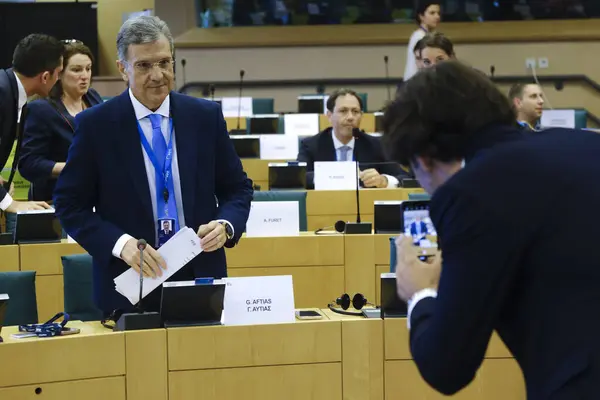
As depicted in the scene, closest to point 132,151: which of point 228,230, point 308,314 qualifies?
point 228,230

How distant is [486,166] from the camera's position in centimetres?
149

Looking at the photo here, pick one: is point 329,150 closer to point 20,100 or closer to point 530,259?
point 20,100

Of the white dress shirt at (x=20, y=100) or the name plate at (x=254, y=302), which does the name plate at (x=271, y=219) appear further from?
the name plate at (x=254, y=302)

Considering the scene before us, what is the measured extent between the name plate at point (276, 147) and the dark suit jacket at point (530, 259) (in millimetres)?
6510

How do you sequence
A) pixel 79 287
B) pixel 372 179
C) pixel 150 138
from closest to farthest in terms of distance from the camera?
pixel 150 138 < pixel 79 287 < pixel 372 179

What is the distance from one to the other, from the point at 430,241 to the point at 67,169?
4.21ft

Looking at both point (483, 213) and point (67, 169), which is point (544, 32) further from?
point (483, 213)

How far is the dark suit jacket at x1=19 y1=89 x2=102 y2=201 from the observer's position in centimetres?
466

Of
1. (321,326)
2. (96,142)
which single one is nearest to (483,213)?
(321,326)

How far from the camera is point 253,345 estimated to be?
8.84 feet

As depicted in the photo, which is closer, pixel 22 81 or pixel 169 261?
pixel 169 261

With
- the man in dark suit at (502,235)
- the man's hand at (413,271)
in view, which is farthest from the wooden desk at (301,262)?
the man in dark suit at (502,235)

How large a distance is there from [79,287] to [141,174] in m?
1.19

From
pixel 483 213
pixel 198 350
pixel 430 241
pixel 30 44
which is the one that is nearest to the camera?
pixel 483 213
